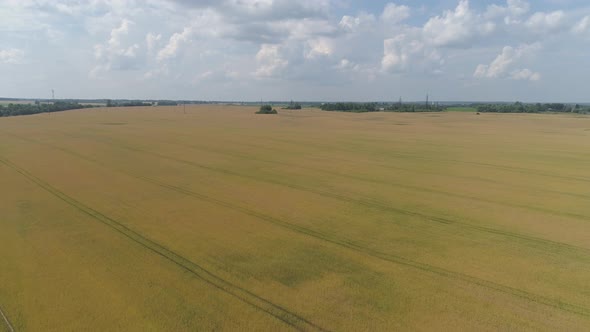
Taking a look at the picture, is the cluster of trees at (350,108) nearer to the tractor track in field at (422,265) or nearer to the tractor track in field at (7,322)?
the tractor track in field at (422,265)

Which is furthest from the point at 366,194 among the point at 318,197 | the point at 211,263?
the point at 211,263

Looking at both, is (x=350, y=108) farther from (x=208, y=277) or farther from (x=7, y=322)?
(x=7, y=322)

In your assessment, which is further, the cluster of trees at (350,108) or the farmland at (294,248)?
the cluster of trees at (350,108)

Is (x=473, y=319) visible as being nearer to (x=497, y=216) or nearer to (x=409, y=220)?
(x=409, y=220)

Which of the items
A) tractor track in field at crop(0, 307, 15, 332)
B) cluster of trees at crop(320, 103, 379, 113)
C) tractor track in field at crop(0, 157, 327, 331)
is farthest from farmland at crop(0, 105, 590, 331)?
cluster of trees at crop(320, 103, 379, 113)

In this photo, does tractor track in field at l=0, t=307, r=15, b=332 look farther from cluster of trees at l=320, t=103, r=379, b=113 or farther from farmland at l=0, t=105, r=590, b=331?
cluster of trees at l=320, t=103, r=379, b=113

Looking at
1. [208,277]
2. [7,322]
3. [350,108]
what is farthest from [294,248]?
[350,108]

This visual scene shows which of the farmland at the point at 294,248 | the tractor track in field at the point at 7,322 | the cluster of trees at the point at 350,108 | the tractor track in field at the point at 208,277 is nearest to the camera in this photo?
the tractor track in field at the point at 7,322

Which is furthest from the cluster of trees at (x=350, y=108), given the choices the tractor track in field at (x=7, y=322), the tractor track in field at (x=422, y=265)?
the tractor track in field at (x=7, y=322)
